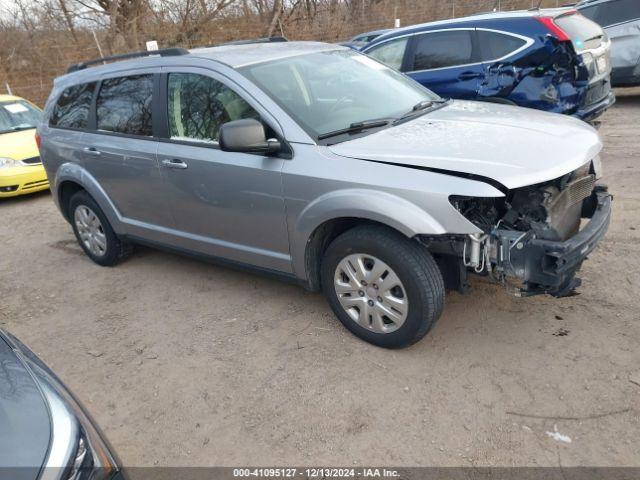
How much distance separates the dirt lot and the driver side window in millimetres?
1315

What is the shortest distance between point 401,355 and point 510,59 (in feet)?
14.7

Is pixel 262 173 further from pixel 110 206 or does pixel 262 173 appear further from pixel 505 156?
pixel 110 206

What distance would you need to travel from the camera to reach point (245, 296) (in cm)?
416

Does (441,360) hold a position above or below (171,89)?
below

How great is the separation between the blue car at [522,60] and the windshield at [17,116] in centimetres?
653

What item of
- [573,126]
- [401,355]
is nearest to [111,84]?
[401,355]

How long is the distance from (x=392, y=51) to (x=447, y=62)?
939 millimetres

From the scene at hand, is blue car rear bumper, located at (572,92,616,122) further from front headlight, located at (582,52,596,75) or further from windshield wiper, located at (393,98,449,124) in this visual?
windshield wiper, located at (393,98,449,124)

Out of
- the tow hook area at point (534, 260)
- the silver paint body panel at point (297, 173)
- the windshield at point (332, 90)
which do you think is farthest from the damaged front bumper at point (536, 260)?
the windshield at point (332, 90)

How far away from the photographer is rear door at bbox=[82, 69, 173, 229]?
4.07 meters

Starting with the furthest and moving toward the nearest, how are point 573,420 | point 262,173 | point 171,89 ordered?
point 171,89, point 262,173, point 573,420

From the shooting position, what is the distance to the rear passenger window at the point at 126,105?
13.4 feet

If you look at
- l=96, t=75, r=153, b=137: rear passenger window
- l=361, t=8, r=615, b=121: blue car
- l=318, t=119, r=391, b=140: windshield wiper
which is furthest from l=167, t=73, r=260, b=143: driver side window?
l=361, t=8, r=615, b=121: blue car

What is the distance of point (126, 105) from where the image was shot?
428 cm
